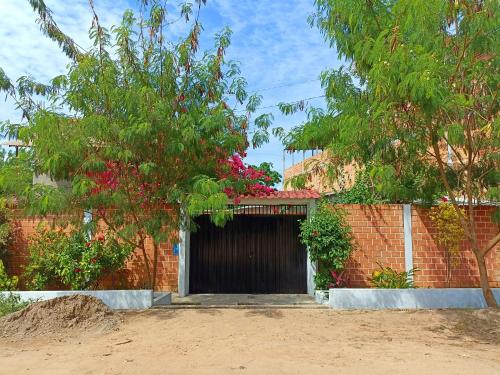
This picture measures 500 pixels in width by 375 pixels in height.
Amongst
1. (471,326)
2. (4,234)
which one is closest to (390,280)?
(471,326)

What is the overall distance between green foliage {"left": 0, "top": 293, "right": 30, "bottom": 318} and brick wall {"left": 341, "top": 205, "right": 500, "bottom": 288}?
6720mm

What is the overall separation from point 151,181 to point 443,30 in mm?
5650

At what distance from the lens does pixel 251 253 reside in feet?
39.1

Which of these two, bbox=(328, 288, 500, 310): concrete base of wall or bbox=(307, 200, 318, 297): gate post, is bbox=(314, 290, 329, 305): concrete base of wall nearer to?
bbox=(328, 288, 500, 310): concrete base of wall

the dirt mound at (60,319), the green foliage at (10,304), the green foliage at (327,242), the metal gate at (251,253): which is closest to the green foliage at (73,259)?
the green foliage at (10,304)

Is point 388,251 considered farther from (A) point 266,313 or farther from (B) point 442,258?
(A) point 266,313

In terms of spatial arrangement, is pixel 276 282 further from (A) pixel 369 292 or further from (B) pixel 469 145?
→ (B) pixel 469 145

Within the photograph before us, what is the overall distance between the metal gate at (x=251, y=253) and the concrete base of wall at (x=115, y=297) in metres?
2.07

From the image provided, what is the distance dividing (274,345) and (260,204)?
483 centimetres

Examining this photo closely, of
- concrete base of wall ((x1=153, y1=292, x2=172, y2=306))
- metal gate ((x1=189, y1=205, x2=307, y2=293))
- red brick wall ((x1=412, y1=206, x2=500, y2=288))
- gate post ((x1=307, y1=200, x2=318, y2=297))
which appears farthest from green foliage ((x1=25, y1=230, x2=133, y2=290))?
red brick wall ((x1=412, y1=206, x2=500, y2=288))

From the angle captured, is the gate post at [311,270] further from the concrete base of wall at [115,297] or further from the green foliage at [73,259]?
the green foliage at [73,259]

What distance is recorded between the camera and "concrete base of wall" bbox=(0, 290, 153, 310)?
966 centimetres

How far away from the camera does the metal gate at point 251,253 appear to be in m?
11.8

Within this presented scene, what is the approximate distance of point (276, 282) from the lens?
1180 centimetres
